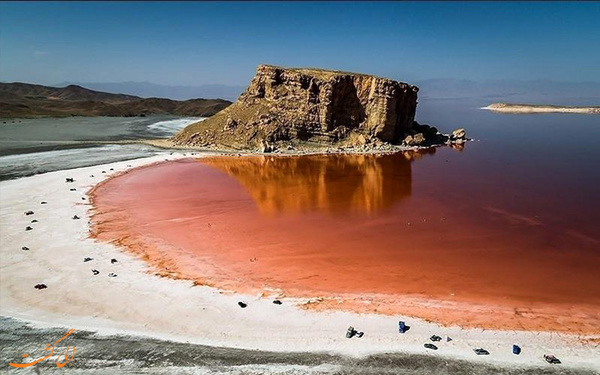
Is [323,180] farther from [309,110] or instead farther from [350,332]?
[350,332]

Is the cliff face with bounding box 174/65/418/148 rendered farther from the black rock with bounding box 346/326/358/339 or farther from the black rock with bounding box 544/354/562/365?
the black rock with bounding box 544/354/562/365

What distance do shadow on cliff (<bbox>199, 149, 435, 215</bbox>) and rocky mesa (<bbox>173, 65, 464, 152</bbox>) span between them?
503 cm

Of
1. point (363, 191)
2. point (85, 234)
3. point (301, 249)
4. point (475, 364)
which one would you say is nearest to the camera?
point (475, 364)

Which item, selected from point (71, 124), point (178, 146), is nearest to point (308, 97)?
point (178, 146)

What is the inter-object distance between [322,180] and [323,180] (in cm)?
8

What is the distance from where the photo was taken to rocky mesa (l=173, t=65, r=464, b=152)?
1916 inches

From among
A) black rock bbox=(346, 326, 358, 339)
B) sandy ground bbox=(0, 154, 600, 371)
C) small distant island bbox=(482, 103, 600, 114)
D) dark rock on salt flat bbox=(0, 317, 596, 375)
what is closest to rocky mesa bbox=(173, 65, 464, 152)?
sandy ground bbox=(0, 154, 600, 371)

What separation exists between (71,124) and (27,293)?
66.1 meters

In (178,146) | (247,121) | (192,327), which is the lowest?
(192,327)

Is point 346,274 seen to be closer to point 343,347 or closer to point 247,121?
point 343,347

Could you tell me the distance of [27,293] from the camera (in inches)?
555

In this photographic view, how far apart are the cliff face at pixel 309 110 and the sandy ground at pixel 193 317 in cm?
3337

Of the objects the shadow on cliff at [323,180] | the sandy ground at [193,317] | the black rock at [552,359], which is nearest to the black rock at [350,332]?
the sandy ground at [193,317]

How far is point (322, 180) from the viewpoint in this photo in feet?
109
